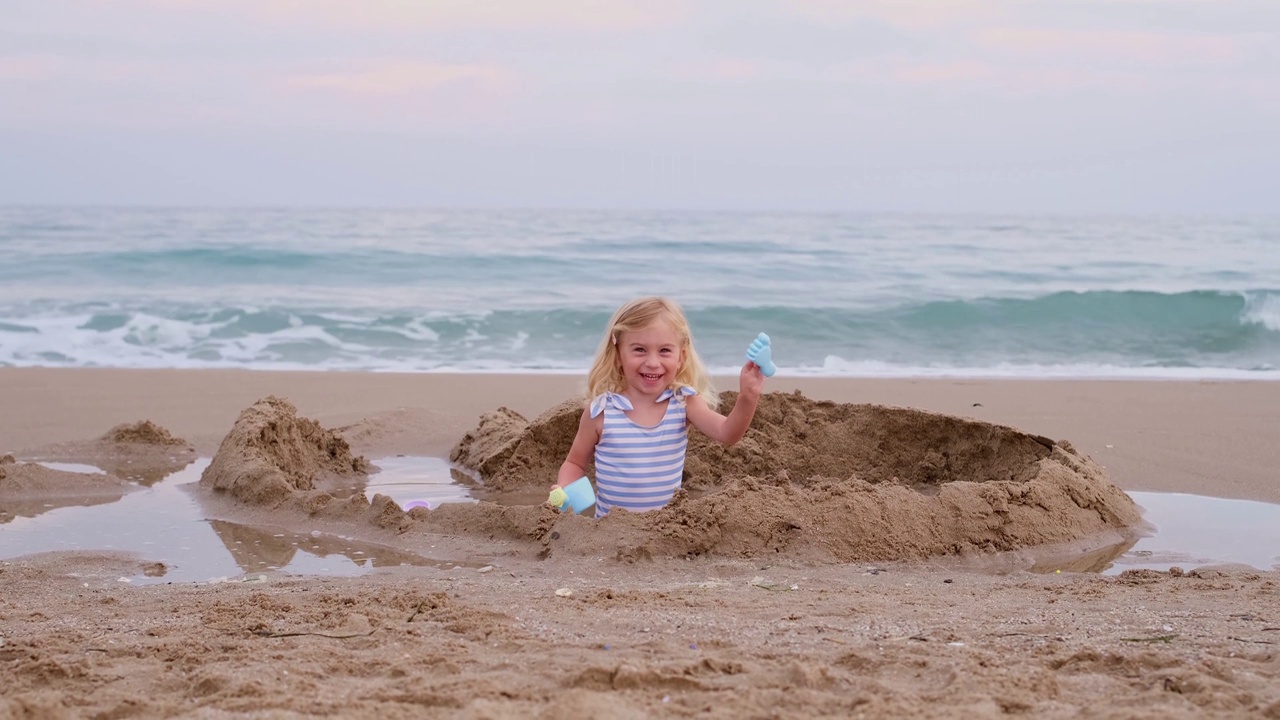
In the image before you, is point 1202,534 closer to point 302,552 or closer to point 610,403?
point 610,403

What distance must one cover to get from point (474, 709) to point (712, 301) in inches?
612

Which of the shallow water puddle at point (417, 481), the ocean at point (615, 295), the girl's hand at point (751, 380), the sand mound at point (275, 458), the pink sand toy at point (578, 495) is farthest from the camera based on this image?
the ocean at point (615, 295)

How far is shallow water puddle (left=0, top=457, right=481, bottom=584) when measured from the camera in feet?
13.0

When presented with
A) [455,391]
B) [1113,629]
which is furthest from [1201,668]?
[455,391]

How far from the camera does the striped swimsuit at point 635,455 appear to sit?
4.40m

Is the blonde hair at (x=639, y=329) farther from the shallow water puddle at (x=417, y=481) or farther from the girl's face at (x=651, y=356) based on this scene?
the shallow water puddle at (x=417, y=481)

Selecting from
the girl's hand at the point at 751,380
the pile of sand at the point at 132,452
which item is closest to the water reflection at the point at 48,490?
the pile of sand at the point at 132,452

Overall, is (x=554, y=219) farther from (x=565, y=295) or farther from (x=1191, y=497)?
(x=1191, y=497)

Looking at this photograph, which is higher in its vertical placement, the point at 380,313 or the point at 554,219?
the point at 554,219

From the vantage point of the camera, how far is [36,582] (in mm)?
3590

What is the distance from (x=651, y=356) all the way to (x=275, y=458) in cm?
213

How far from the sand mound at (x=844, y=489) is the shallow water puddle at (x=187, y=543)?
0.49 m

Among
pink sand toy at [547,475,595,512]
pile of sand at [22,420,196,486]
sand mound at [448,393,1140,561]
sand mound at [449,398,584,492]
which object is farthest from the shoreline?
pink sand toy at [547,475,595,512]

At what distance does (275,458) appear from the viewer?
211 inches
